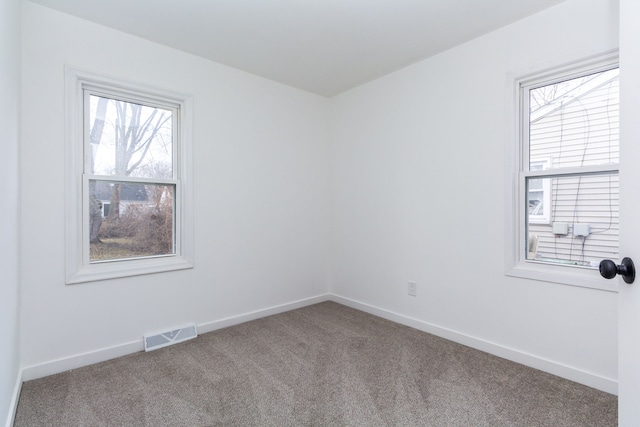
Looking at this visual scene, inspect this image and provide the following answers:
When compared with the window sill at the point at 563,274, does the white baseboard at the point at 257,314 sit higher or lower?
lower

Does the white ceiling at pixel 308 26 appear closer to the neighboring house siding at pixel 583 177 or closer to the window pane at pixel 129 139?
the window pane at pixel 129 139

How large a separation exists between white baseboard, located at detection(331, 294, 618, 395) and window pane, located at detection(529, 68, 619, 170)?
1340 mm

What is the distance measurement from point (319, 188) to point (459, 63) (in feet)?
6.21

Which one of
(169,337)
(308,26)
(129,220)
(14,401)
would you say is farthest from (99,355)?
(308,26)

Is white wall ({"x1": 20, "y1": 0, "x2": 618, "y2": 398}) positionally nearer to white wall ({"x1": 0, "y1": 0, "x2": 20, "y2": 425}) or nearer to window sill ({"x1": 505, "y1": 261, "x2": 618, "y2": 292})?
window sill ({"x1": 505, "y1": 261, "x2": 618, "y2": 292})

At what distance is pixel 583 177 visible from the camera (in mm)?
2174

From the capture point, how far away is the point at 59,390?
6.68 ft

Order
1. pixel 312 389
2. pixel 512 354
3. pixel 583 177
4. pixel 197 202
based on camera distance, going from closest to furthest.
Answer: pixel 312 389 < pixel 583 177 < pixel 512 354 < pixel 197 202

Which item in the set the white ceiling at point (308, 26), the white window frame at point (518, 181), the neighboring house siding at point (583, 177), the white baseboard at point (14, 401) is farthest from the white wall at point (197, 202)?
the neighboring house siding at point (583, 177)

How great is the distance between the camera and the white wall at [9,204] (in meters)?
1.52

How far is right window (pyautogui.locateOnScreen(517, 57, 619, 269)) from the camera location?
6.81 ft

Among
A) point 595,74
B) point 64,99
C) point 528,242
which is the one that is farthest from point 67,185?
point 595,74

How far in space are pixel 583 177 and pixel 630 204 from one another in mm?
1337

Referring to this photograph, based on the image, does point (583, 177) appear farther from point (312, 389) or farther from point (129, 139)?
point (129, 139)
